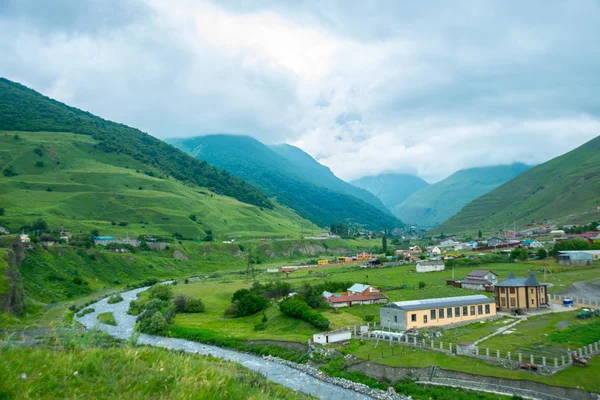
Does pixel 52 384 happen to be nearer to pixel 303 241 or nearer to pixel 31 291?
pixel 31 291

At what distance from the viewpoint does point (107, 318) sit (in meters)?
53.7

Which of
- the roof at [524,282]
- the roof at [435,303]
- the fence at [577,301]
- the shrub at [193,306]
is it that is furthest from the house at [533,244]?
the shrub at [193,306]

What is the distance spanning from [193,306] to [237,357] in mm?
23955

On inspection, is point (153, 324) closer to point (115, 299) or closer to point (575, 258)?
point (115, 299)

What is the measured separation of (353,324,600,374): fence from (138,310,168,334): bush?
27.0 meters

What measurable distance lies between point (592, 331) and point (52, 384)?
43950 mm

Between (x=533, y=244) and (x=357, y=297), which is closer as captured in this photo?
(x=357, y=297)

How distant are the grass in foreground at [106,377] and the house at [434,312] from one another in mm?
37112

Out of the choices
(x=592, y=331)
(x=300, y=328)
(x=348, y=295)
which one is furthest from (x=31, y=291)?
(x=592, y=331)

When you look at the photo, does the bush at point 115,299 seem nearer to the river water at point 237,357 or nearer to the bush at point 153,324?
Answer: the river water at point 237,357

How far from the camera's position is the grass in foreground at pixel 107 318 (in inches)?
2037

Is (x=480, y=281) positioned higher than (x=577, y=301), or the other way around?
(x=480, y=281)

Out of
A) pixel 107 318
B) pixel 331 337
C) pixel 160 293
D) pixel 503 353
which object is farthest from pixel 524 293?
pixel 107 318

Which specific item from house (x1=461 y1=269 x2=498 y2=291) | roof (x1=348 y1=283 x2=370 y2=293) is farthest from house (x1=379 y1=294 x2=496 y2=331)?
house (x1=461 y1=269 x2=498 y2=291)
